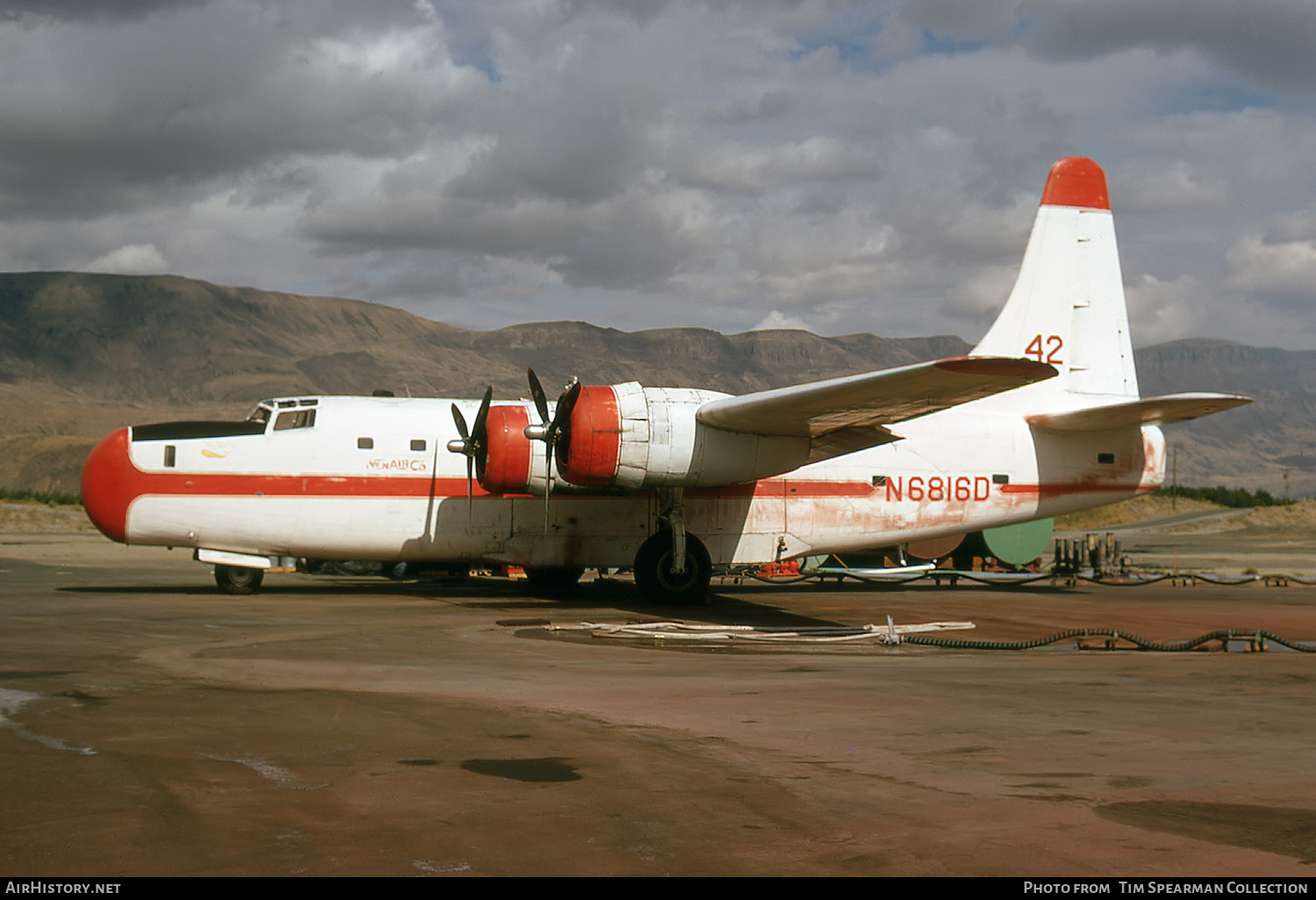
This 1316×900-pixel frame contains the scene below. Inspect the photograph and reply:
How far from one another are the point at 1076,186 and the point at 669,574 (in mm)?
12190

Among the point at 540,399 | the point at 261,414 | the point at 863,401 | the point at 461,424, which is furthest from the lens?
the point at 261,414

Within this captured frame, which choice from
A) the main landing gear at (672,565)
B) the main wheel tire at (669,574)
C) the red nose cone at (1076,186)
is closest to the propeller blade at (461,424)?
the main landing gear at (672,565)

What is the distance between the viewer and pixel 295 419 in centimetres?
1950

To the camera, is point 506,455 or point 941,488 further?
point 941,488

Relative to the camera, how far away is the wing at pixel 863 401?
45.5 feet

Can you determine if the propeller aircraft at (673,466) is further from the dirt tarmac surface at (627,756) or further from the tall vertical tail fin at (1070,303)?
the dirt tarmac surface at (627,756)

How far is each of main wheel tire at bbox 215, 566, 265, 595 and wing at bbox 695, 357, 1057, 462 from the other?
336 inches

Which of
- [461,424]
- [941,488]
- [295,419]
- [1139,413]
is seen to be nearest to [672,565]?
[461,424]

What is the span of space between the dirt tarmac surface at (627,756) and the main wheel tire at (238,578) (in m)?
5.45

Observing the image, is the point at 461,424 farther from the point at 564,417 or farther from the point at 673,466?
the point at 673,466

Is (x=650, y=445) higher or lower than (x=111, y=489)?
higher

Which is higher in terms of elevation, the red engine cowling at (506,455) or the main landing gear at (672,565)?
the red engine cowling at (506,455)

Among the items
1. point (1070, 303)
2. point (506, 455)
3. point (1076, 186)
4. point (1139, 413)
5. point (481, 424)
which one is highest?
point (1076, 186)

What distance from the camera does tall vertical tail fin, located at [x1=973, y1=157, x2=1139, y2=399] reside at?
22.9 metres
